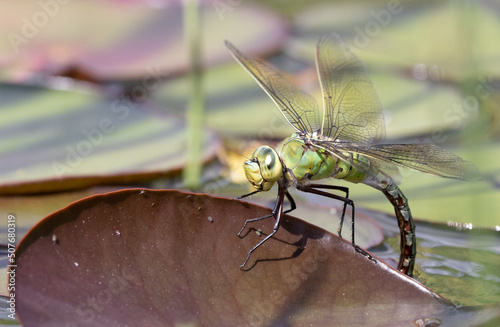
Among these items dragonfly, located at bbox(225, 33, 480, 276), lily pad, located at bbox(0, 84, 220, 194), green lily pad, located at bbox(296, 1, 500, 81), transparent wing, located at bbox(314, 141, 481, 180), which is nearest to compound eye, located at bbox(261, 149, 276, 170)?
dragonfly, located at bbox(225, 33, 480, 276)

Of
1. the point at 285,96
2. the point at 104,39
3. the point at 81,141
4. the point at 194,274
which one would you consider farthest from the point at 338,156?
the point at 104,39

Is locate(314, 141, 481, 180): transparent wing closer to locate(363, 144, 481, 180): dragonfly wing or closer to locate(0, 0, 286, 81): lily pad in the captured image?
locate(363, 144, 481, 180): dragonfly wing

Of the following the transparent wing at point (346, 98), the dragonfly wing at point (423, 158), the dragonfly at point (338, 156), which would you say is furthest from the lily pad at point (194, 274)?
the transparent wing at point (346, 98)

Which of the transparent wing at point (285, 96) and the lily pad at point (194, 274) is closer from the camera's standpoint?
the lily pad at point (194, 274)

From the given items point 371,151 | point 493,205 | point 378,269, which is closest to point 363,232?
point 371,151

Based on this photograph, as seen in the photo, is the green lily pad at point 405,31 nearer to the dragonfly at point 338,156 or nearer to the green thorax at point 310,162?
the dragonfly at point 338,156

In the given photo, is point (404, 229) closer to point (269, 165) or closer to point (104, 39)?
point (269, 165)
